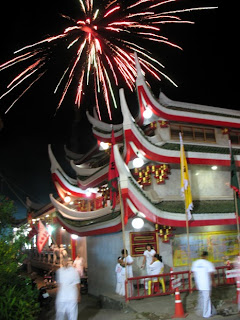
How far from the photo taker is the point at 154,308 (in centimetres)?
958

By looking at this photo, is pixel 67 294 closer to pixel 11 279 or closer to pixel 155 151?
pixel 11 279

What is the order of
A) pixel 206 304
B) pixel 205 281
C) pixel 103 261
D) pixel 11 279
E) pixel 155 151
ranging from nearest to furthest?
1. pixel 11 279
2. pixel 205 281
3. pixel 206 304
4. pixel 155 151
5. pixel 103 261

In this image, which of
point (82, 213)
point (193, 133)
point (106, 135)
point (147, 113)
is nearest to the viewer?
point (147, 113)

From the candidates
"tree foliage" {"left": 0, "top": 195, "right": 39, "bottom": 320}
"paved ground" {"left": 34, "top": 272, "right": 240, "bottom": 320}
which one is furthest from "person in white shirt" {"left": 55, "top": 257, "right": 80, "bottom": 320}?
"paved ground" {"left": 34, "top": 272, "right": 240, "bottom": 320}

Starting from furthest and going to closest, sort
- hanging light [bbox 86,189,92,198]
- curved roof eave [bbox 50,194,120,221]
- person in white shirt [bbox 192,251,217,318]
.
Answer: hanging light [bbox 86,189,92,198]
curved roof eave [bbox 50,194,120,221]
person in white shirt [bbox 192,251,217,318]

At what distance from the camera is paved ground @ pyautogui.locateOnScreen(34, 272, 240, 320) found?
8852mm

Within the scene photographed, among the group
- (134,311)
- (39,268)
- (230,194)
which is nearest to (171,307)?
(134,311)

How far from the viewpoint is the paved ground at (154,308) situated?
29.0 feet

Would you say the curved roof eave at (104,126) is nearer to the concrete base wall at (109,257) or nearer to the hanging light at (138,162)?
the hanging light at (138,162)

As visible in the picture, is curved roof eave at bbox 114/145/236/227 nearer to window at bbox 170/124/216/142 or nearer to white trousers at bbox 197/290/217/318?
white trousers at bbox 197/290/217/318

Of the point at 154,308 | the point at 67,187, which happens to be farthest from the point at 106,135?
the point at 154,308

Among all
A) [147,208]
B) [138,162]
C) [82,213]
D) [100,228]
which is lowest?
[100,228]

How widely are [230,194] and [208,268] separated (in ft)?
26.1

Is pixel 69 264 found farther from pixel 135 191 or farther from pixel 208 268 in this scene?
pixel 135 191
